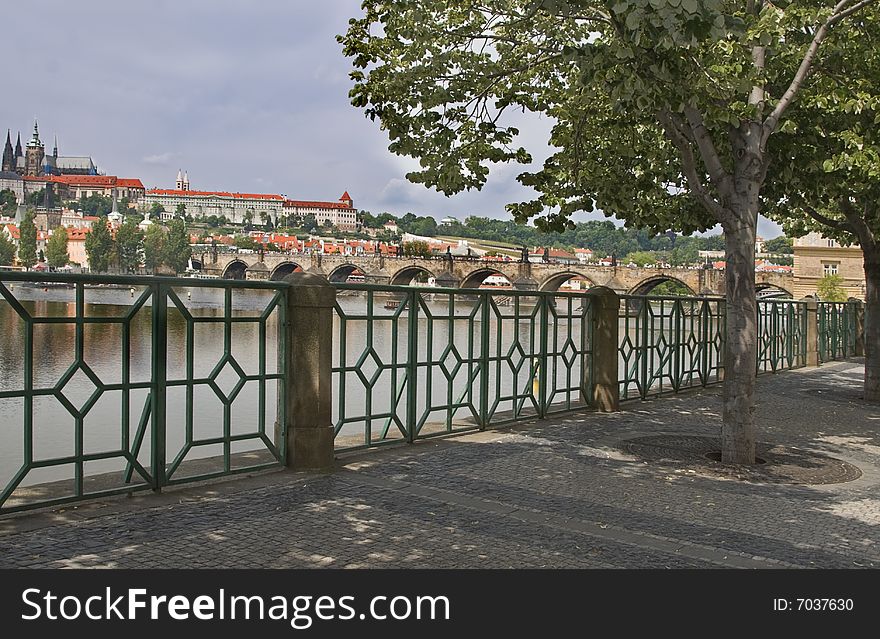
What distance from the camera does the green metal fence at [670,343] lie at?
12430 millimetres

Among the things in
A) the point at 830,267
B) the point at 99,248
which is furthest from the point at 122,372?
the point at 99,248

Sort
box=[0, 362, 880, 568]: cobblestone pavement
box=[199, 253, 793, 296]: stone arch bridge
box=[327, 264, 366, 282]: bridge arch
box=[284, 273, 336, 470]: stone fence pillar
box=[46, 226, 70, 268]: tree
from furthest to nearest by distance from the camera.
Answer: box=[46, 226, 70, 268]: tree
box=[327, 264, 366, 282]: bridge arch
box=[199, 253, 793, 296]: stone arch bridge
box=[284, 273, 336, 470]: stone fence pillar
box=[0, 362, 880, 568]: cobblestone pavement

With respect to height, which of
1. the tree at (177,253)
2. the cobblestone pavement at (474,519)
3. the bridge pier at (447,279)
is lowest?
the cobblestone pavement at (474,519)

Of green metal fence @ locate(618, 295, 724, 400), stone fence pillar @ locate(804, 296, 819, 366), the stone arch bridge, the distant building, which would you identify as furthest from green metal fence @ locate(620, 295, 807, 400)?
the stone arch bridge

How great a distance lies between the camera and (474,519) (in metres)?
5.82

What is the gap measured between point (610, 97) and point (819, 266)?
201ft

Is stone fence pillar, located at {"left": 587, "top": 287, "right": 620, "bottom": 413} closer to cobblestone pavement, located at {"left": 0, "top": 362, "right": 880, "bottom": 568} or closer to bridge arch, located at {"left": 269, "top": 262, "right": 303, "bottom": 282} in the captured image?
cobblestone pavement, located at {"left": 0, "top": 362, "right": 880, "bottom": 568}

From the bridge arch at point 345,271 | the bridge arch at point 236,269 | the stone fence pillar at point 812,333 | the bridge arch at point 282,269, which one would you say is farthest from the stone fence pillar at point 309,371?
the bridge arch at point 236,269

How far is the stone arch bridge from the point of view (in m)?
87.4

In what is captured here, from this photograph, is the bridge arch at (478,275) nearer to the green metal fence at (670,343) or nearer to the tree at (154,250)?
the tree at (154,250)

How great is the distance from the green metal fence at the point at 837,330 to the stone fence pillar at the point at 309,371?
16601mm

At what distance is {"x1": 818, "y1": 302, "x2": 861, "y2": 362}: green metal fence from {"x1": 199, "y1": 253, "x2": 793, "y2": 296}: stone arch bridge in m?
57.5

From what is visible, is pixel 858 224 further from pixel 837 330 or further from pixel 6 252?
pixel 6 252

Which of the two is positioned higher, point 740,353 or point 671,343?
point 740,353
